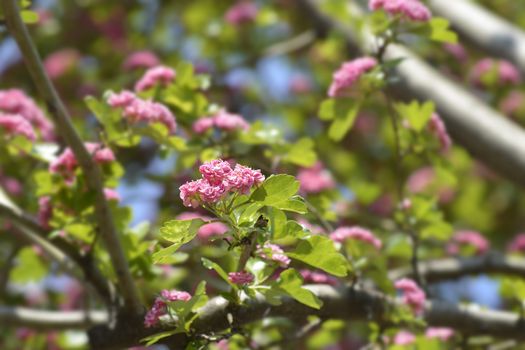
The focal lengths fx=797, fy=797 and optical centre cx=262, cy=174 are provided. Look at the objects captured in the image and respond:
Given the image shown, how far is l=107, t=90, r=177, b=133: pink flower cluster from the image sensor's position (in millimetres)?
2573

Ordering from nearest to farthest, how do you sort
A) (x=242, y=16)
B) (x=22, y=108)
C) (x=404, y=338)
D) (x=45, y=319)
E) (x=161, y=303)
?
(x=161, y=303) < (x=404, y=338) < (x=22, y=108) < (x=45, y=319) < (x=242, y=16)

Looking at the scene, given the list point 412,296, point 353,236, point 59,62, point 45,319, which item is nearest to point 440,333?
point 412,296

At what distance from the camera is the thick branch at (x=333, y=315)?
6.81ft

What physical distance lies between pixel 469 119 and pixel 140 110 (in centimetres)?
210

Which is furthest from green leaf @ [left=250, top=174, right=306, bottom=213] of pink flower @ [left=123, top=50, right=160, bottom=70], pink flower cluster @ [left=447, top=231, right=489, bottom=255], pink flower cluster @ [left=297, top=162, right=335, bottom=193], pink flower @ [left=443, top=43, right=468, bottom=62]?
pink flower @ [left=443, top=43, right=468, bottom=62]

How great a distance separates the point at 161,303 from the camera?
202 centimetres

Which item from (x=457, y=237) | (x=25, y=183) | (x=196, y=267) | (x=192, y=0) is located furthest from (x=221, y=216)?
(x=192, y=0)

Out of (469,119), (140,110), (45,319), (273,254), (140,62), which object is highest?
(140,110)

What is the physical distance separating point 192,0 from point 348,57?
2.10m

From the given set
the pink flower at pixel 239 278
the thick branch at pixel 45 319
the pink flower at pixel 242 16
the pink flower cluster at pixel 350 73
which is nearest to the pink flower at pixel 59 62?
the pink flower at pixel 242 16

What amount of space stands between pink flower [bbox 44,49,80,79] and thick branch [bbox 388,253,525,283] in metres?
2.98

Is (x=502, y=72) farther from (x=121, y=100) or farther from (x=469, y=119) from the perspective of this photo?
(x=121, y=100)

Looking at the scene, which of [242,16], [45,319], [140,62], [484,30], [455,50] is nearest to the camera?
[45,319]

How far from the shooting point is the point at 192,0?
6672mm
